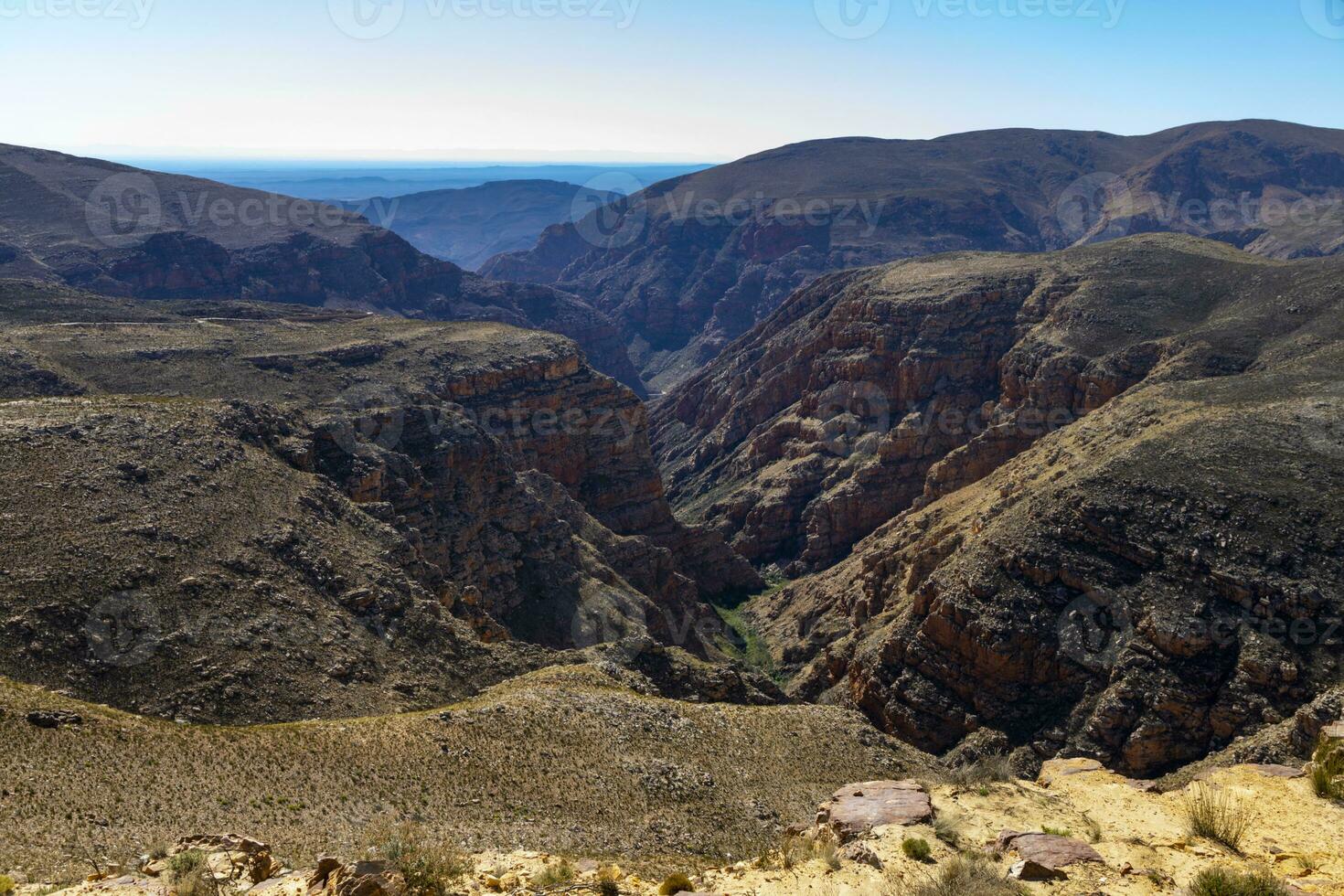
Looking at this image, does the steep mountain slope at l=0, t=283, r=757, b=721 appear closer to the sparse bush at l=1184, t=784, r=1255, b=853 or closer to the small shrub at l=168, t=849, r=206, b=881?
the small shrub at l=168, t=849, r=206, b=881

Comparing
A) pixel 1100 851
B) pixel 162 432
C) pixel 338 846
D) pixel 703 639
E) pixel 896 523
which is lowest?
pixel 703 639

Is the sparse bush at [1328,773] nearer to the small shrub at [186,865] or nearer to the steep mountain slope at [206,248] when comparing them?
the small shrub at [186,865]

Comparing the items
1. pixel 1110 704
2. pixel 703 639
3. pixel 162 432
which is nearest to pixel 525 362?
pixel 703 639

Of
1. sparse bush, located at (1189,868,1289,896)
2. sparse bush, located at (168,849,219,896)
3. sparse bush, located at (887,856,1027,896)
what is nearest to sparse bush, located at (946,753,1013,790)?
sparse bush, located at (887,856,1027,896)

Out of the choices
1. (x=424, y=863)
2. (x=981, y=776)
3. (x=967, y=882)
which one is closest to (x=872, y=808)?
(x=967, y=882)

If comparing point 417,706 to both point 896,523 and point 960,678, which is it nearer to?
point 960,678
